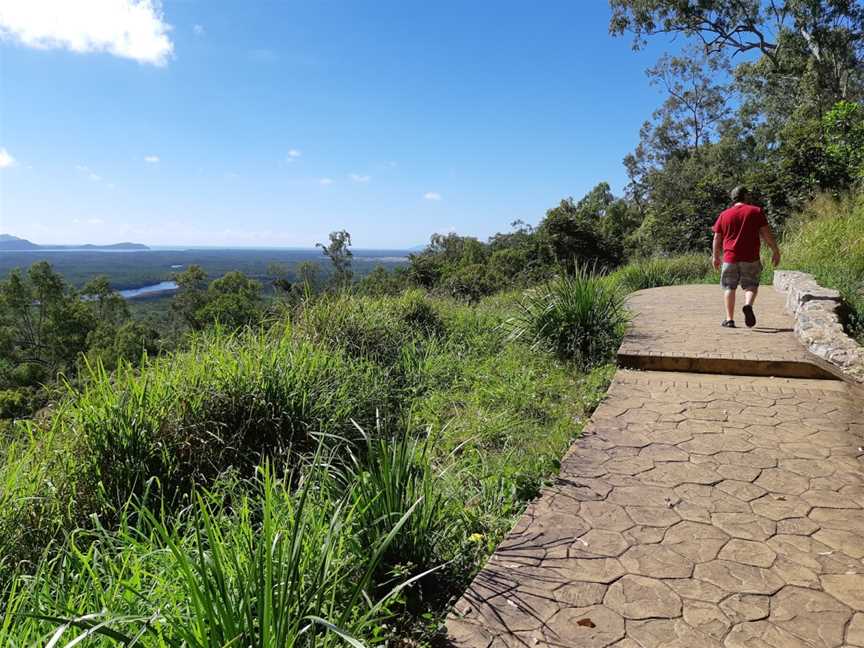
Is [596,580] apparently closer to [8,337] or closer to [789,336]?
[789,336]

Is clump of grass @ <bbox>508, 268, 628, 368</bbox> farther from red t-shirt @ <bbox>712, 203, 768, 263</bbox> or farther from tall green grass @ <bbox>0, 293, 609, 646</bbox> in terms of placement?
red t-shirt @ <bbox>712, 203, 768, 263</bbox>

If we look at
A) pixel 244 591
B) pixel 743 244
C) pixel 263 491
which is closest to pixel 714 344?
pixel 743 244

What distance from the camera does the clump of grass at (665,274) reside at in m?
12.7

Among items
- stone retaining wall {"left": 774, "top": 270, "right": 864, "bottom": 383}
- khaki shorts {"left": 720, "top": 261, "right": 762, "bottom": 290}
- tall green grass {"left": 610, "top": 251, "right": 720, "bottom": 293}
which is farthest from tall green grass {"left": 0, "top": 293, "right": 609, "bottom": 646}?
tall green grass {"left": 610, "top": 251, "right": 720, "bottom": 293}

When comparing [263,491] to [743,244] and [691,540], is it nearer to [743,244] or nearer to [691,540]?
[691,540]

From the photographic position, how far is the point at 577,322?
615 cm

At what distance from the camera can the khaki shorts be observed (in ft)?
20.8

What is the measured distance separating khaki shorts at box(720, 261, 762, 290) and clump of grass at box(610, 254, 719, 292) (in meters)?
5.74

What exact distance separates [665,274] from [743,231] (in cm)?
699

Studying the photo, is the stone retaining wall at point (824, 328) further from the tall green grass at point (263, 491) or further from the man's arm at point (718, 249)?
the tall green grass at point (263, 491)

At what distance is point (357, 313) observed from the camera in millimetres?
6527

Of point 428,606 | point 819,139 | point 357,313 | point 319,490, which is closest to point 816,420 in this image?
point 428,606

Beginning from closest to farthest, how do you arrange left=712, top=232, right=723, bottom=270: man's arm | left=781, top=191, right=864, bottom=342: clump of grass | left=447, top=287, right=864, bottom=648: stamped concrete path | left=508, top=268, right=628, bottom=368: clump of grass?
left=447, top=287, right=864, bottom=648: stamped concrete path < left=508, top=268, right=628, bottom=368: clump of grass < left=712, top=232, right=723, bottom=270: man's arm < left=781, top=191, right=864, bottom=342: clump of grass

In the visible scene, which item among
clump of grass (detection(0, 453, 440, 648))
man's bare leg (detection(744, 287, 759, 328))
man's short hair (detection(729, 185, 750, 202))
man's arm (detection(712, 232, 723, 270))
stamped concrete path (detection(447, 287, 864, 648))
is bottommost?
stamped concrete path (detection(447, 287, 864, 648))
